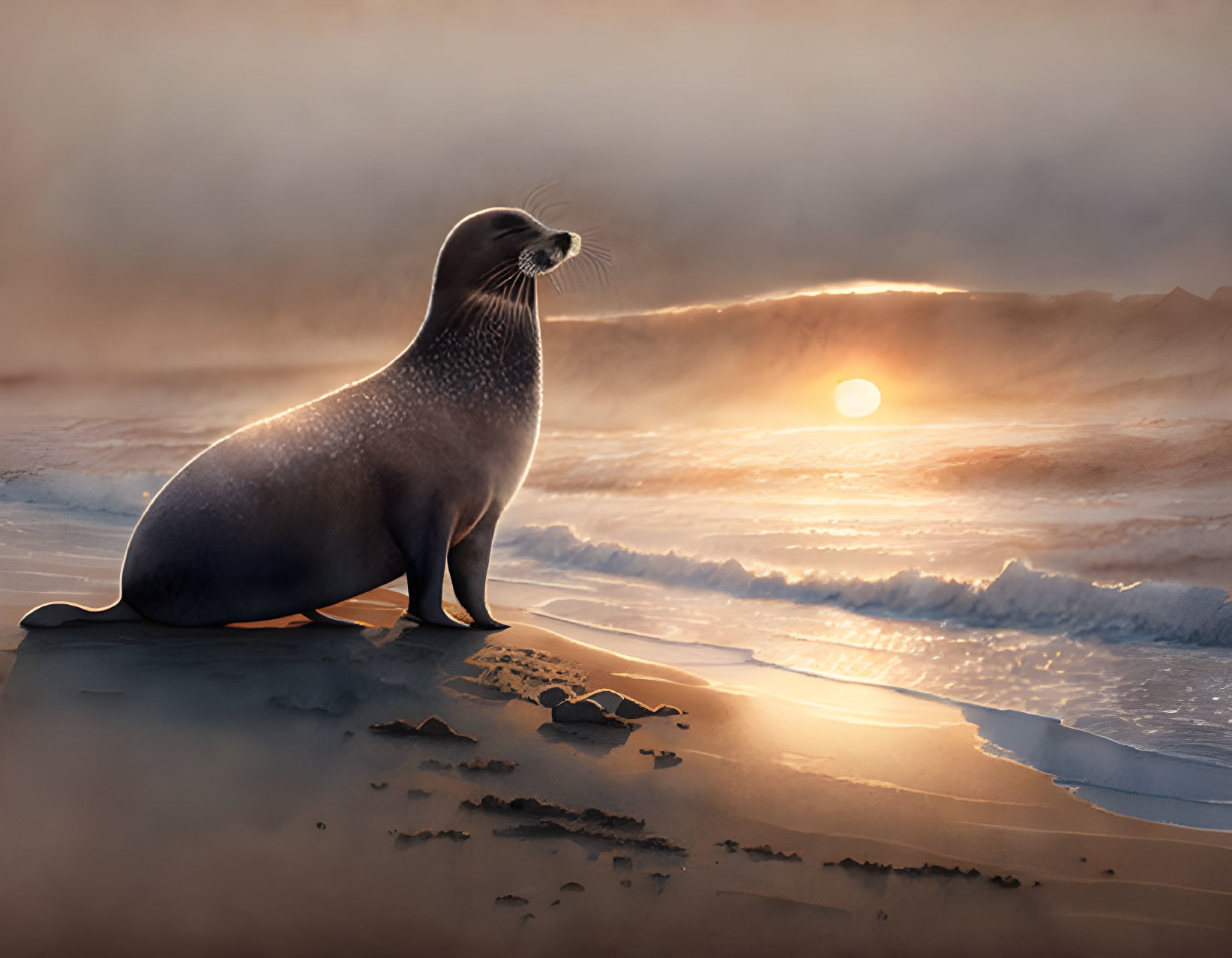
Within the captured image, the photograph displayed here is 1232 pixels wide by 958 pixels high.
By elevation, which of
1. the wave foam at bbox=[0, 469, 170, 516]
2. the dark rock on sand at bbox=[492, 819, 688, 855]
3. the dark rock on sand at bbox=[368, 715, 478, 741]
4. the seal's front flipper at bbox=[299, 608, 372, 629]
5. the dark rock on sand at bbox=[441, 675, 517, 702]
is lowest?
the dark rock on sand at bbox=[492, 819, 688, 855]

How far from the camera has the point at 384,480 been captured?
4.09m

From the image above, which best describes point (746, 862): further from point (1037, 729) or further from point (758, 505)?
point (758, 505)

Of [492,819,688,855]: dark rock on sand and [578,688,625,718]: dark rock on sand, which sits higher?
[578,688,625,718]: dark rock on sand

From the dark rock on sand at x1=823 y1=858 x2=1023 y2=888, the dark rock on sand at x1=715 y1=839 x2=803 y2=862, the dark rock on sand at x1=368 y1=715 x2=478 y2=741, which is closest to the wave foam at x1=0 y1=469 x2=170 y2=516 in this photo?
the dark rock on sand at x1=368 y1=715 x2=478 y2=741

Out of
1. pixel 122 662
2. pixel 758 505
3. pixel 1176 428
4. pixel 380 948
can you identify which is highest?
pixel 1176 428

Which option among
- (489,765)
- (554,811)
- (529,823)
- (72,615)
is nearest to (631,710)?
(489,765)

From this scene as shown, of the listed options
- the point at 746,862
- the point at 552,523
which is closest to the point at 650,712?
the point at 746,862

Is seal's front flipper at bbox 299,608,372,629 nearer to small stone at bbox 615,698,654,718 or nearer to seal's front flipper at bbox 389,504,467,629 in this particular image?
seal's front flipper at bbox 389,504,467,629

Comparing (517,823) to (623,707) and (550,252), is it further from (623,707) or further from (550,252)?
(550,252)

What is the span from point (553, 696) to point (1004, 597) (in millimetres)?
4004

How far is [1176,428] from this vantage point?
1841 cm

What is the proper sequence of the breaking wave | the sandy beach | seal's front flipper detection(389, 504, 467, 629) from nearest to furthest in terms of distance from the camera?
the sandy beach, seal's front flipper detection(389, 504, 467, 629), the breaking wave

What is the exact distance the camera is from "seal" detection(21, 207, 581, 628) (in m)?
3.97

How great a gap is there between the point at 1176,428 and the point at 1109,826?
18398 millimetres
